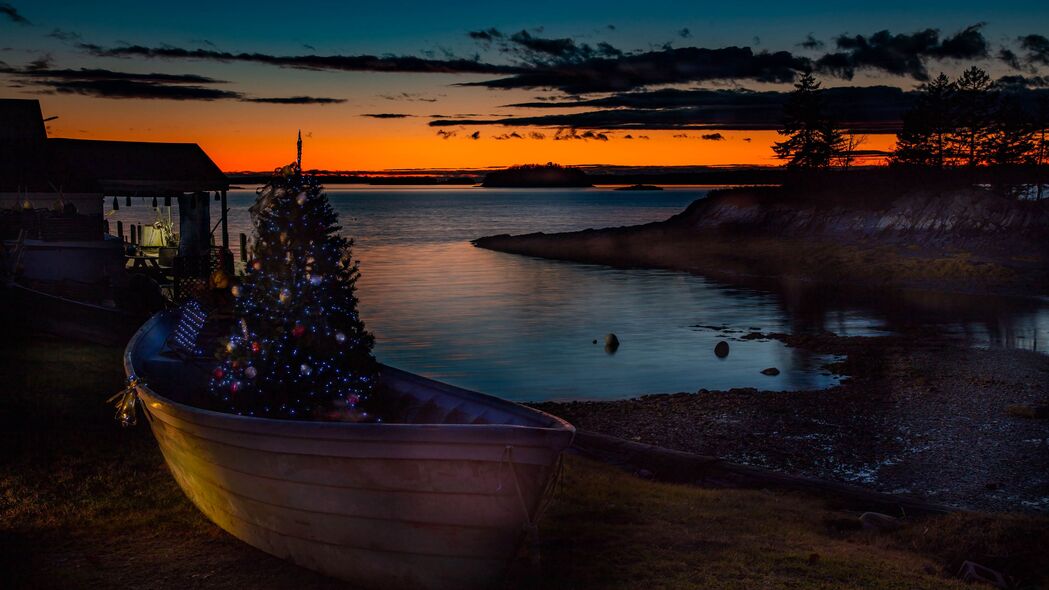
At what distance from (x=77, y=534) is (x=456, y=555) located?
4766 mm

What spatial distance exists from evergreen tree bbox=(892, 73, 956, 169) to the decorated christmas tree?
3802 inches

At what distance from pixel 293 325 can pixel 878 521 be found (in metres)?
7.87

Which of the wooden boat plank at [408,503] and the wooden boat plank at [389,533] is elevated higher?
the wooden boat plank at [408,503]

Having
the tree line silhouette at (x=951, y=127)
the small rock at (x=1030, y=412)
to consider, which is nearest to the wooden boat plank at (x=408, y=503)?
the small rock at (x=1030, y=412)

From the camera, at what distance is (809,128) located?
106m

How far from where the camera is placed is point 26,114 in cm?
3578

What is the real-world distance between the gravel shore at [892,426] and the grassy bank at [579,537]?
4.17 m

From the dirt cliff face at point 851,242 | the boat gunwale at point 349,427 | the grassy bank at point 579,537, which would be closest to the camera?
the boat gunwale at point 349,427

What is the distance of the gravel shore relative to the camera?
15.6m

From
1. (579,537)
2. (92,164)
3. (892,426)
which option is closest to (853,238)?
(892,426)

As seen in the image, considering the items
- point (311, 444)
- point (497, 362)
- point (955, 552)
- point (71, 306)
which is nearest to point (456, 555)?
point (311, 444)

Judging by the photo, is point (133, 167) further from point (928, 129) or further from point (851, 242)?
point (928, 129)

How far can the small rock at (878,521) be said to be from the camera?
11.2 m

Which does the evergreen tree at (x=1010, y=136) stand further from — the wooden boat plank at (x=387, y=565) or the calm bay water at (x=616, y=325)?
the wooden boat plank at (x=387, y=565)
